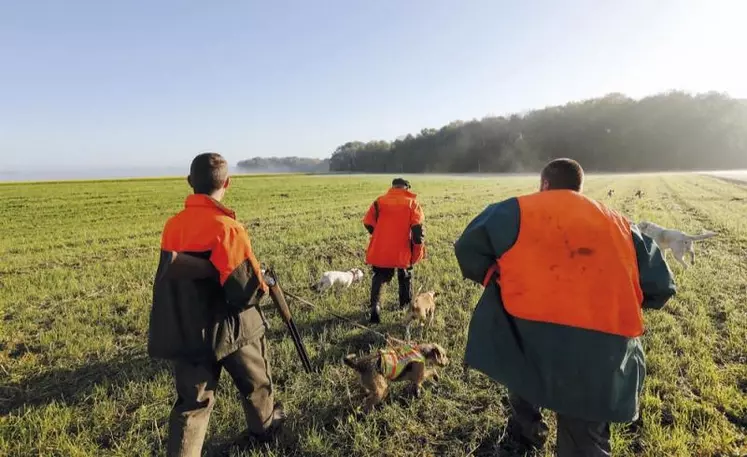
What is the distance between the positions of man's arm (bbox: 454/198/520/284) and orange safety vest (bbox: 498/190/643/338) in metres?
0.07

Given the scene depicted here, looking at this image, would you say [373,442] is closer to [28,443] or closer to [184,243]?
[184,243]

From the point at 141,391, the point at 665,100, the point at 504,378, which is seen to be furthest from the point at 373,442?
the point at 665,100

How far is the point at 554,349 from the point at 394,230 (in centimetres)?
334

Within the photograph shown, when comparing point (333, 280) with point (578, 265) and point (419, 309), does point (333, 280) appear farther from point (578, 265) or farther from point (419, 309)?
point (578, 265)

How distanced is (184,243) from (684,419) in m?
4.19

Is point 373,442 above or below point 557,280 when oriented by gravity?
below

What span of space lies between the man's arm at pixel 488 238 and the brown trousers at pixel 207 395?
1693 millimetres

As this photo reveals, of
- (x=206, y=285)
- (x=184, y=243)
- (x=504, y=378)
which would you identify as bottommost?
(x=504, y=378)

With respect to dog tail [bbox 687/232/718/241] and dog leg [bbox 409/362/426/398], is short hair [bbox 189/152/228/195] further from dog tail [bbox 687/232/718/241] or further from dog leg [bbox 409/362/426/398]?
Answer: dog tail [bbox 687/232/718/241]

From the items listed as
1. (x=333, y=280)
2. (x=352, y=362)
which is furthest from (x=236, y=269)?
(x=333, y=280)

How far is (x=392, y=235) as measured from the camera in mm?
5453

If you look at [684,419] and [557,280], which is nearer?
[557,280]

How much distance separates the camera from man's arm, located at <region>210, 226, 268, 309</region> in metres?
2.52

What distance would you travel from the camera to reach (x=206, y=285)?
8.61 ft
